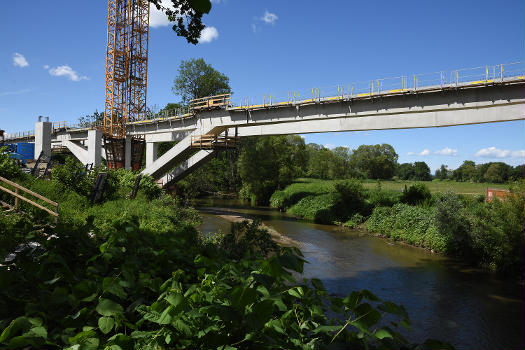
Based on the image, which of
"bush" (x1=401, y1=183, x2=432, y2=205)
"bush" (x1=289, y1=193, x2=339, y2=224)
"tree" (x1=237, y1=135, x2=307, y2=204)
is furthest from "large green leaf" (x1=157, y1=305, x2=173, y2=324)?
"tree" (x1=237, y1=135, x2=307, y2=204)

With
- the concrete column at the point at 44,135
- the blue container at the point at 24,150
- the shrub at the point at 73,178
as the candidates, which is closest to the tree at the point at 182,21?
the shrub at the point at 73,178

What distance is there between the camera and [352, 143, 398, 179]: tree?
8381cm

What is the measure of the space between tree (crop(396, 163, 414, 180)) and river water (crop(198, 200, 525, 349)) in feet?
340

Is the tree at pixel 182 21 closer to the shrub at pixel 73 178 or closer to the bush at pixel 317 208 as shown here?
the shrub at pixel 73 178

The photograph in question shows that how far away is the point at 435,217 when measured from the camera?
17.1 metres

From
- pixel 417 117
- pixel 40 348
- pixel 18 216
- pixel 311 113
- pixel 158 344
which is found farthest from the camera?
pixel 311 113

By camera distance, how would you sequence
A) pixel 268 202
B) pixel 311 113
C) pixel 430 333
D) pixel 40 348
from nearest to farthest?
pixel 40 348 < pixel 430 333 < pixel 311 113 < pixel 268 202

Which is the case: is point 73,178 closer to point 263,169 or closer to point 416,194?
point 416,194

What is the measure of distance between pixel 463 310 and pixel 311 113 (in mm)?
14463

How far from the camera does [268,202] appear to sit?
3769 cm

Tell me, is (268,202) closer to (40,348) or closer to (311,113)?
(311,113)

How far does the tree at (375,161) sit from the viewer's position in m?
83.8

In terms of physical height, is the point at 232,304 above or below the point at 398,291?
above

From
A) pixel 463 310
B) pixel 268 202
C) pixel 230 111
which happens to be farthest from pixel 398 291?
pixel 268 202
